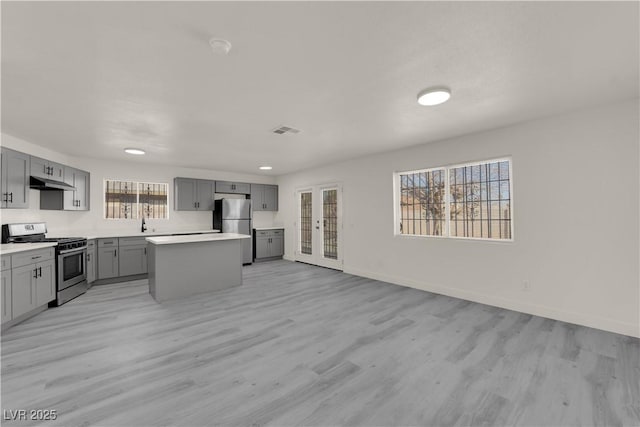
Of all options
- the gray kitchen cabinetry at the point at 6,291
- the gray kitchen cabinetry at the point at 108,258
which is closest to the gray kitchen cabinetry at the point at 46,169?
the gray kitchen cabinetry at the point at 108,258

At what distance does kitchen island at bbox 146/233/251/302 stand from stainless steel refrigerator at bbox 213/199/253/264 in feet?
6.25

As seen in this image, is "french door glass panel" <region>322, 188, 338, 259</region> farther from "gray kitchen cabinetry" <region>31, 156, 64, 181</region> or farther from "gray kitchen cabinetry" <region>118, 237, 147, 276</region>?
"gray kitchen cabinetry" <region>31, 156, 64, 181</region>

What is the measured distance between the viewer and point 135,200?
5840mm

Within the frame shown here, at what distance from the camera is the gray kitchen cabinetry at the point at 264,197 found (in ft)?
24.1

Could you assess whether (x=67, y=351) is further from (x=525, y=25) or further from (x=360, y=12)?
(x=525, y=25)

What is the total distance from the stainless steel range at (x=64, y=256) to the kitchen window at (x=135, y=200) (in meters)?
1.30

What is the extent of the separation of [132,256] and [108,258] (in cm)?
36

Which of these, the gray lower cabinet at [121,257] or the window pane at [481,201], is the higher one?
the window pane at [481,201]

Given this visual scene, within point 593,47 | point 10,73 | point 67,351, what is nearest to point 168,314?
point 67,351

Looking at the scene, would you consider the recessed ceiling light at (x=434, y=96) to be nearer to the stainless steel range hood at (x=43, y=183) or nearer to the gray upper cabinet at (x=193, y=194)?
the stainless steel range hood at (x=43, y=183)

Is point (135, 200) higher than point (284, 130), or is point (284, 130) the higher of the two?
point (284, 130)

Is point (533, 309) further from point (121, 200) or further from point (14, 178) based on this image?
point (121, 200)

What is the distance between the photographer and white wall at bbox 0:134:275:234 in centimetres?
416

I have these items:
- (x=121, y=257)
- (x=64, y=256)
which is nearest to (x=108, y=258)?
(x=121, y=257)
